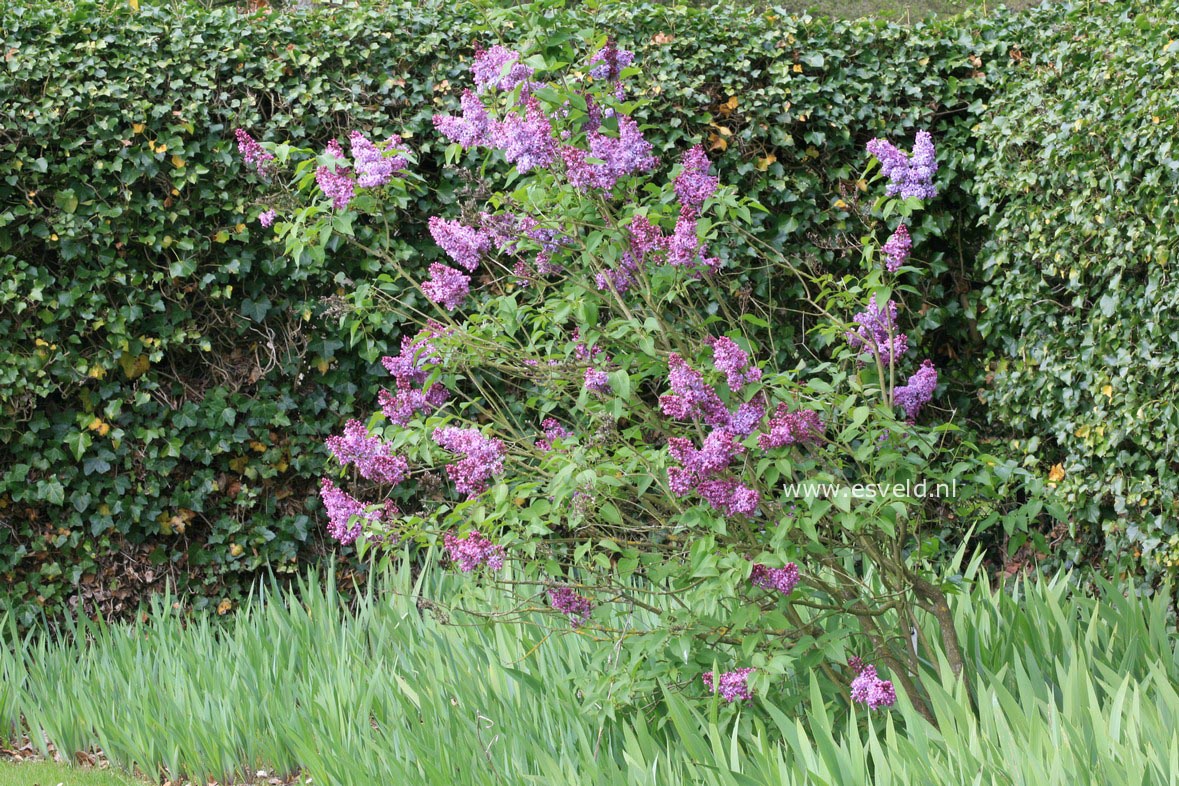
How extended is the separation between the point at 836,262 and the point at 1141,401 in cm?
147

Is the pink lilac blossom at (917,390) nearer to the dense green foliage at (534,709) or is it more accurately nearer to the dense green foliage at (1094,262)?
the dense green foliage at (534,709)

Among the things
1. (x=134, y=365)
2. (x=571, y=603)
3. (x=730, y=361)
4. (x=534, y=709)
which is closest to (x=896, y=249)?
(x=730, y=361)

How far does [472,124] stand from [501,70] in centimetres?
27

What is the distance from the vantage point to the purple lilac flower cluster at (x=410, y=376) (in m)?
2.99

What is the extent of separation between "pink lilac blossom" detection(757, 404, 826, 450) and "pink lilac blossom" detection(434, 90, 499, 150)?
1.07 m

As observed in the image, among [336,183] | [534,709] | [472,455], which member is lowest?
[534,709]

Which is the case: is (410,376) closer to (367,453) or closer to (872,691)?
(367,453)

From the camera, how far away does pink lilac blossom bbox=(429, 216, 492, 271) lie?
2.95m

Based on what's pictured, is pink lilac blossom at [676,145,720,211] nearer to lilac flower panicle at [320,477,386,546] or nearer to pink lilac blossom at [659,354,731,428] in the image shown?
pink lilac blossom at [659,354,731,428]

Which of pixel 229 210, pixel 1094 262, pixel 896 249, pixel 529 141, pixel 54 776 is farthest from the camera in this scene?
pixel 229 210

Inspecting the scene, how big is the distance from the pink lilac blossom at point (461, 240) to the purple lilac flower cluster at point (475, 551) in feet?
2.30

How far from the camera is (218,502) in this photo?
5.00 metres

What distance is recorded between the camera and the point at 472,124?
3.05 meters

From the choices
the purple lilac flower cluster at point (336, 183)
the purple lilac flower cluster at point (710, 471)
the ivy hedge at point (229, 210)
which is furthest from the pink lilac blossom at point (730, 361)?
the ivy hedge at point (229, 210)
